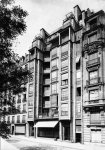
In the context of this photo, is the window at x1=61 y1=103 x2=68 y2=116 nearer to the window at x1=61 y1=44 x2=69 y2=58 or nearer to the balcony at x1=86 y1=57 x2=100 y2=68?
the balcony at x1=86 y1=57 x2=100 y2=68

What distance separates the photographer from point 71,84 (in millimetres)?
32562

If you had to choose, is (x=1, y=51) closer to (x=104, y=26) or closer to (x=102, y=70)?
(x=102, y=70)

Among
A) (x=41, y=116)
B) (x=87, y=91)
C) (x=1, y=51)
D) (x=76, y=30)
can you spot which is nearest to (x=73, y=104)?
(x=87, y=91)

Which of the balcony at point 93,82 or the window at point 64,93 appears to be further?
the window at point 64,93

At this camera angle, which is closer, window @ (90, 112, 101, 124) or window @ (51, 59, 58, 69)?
window @ (90, 112, 101, 124)

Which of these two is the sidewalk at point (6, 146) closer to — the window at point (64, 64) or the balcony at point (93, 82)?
the balcony at point (93, 82)

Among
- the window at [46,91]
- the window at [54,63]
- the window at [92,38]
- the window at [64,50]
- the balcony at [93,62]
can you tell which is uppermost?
the window at [92,38]

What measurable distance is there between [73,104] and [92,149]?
944 centimetres

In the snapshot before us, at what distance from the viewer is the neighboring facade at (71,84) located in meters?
28.5

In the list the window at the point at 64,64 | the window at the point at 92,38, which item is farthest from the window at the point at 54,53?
the window at the point at 92,38

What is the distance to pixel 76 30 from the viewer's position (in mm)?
34812

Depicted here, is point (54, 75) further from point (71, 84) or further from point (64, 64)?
point (71, 84)

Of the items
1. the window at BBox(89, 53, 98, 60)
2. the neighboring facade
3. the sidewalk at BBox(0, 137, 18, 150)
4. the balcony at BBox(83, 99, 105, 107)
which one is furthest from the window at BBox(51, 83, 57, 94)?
the sidewalk at BBox(0, 137, 18, 150)

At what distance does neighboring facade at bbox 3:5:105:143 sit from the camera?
2850 cm
